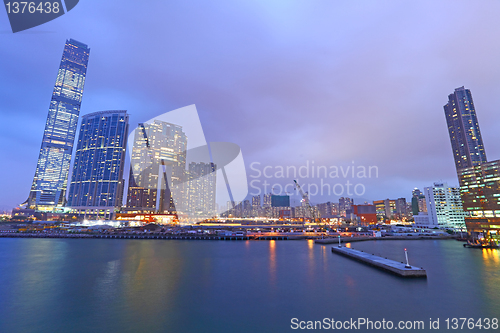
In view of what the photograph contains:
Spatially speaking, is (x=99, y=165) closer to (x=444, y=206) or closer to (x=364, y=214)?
(x=364, y=214)

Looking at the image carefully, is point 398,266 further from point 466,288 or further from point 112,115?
point 112,115

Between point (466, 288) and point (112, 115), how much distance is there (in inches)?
8436

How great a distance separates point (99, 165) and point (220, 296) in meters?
188

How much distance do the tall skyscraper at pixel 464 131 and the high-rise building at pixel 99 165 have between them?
230775 mm

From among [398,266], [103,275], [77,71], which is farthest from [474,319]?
[77,71]

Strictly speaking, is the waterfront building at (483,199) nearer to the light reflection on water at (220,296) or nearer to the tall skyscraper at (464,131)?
the light reflection on water at (220,296)

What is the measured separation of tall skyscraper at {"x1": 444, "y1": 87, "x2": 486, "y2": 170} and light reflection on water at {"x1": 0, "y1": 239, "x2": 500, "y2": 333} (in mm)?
141144

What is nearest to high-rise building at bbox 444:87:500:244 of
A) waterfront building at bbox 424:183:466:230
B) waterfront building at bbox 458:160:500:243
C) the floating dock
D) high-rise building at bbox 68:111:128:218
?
waterfront building at bbox 458:160:500:243

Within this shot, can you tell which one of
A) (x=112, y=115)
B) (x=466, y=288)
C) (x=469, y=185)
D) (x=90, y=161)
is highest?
(x=112, y=115)

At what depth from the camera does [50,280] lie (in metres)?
25.3

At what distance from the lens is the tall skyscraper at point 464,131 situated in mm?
132625

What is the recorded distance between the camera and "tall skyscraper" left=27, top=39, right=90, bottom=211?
6078 inches

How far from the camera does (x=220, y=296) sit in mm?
20516

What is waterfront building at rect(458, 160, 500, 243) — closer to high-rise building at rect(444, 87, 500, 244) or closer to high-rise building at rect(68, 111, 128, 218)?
high-rise building at rect(444, 87, 500, 244)
